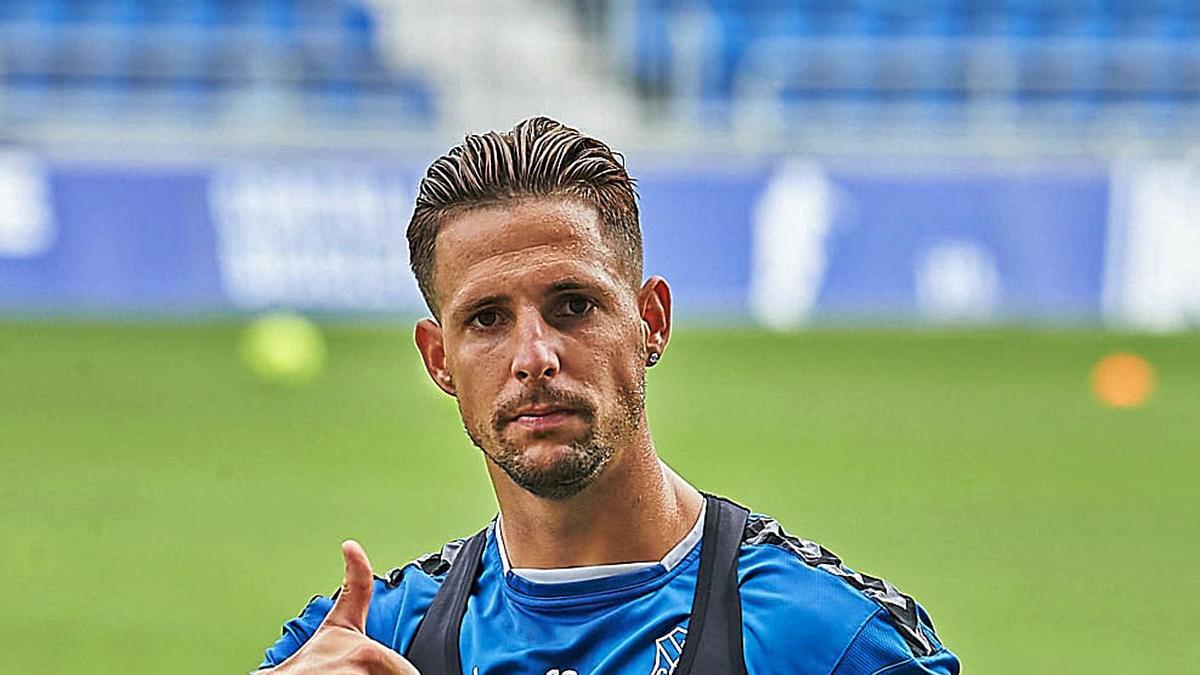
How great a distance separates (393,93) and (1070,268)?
578 centimetres

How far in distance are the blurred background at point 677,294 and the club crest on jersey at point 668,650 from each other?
15.2ft

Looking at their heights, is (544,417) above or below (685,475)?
above

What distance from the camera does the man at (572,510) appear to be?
2396 millimetres

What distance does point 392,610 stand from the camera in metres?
2.65

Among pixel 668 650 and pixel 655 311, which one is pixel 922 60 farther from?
pixel 668 650

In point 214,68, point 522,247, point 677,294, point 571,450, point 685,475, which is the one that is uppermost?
point 214,68

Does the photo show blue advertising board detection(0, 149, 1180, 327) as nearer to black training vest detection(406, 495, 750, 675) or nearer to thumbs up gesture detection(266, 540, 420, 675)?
black training vest detection(406, 495, 750, 675)

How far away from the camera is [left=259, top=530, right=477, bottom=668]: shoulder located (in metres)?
2.62

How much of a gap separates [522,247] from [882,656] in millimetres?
643

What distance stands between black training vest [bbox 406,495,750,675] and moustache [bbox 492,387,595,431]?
0.26 metres

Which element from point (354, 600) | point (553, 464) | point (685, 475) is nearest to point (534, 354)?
point (553, 464)

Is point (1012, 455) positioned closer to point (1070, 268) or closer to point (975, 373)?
point (975, 373)

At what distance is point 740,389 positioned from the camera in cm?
1194

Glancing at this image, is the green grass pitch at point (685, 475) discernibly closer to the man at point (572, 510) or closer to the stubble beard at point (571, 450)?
the man at point (572, 510)
